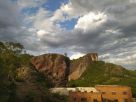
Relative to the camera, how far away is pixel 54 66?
12938 centimetres

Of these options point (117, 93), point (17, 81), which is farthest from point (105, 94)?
point (17, 81)

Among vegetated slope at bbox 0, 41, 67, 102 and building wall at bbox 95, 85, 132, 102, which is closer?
vegetated slope at bbox 0, 41, 67, 102

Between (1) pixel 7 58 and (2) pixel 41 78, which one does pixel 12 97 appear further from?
(2) pixel 41 78

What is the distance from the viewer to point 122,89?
422ft

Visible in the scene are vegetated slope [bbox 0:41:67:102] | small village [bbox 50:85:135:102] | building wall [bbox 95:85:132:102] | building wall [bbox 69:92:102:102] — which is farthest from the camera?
building wall [bbox 95:85:132:102]

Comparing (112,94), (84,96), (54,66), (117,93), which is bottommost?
(84,96)

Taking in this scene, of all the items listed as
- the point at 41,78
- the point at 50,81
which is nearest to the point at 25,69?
the point at 41,78

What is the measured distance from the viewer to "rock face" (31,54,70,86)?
12775 centimetres

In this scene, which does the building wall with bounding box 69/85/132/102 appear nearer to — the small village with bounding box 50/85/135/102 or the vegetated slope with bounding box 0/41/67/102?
the small village with bounding box 50/85/135/102

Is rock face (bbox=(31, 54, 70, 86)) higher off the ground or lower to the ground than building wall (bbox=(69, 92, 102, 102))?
higher

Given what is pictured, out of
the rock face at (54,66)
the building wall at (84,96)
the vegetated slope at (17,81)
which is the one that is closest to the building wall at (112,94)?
the building wall at (84,96)

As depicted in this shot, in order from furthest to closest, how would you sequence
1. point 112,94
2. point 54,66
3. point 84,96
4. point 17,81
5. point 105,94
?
point 105,94 < point 54,66 < point 112,94 < point 84,96 < point 17,81

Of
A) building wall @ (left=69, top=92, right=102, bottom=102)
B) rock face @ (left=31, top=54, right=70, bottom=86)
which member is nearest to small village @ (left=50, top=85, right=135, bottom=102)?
building wall @ (left=69, top=92, right=102, bottom=102)

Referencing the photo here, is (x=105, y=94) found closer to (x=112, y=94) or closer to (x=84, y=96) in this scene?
(x=112, y=94)
